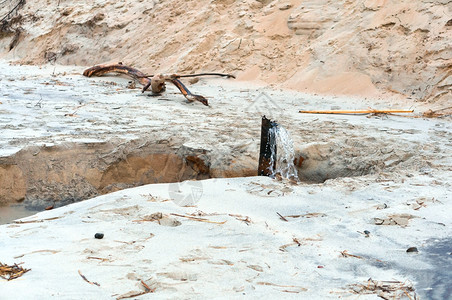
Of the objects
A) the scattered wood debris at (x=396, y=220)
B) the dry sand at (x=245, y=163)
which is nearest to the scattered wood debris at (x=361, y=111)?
the dry sand at (x=245, y=163)

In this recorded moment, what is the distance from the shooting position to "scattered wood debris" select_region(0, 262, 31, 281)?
1.64m

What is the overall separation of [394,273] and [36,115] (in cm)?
434

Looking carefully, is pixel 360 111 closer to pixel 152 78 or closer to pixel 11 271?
pixel 152 78

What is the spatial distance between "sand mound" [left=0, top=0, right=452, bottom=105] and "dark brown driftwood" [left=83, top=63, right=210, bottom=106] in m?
0.83

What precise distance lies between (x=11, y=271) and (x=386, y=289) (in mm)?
1378

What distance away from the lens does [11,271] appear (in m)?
1.68

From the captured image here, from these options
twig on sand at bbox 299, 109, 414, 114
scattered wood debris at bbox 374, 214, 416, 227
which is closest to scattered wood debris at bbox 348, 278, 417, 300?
scattered wood debris at bbox 374, 214, 416, 227

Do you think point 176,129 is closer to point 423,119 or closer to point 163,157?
point 163,157

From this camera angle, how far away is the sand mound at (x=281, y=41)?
6984 millimetres

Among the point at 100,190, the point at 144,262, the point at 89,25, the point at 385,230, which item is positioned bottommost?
the point at 100,190

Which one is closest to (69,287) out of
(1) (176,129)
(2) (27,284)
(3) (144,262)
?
(2) (27,284)

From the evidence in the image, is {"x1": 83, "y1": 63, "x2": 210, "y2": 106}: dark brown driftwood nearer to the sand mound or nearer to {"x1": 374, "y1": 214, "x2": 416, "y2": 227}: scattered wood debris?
the sand mound

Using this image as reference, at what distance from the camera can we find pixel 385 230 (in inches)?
90.4

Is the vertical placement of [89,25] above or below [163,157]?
above
